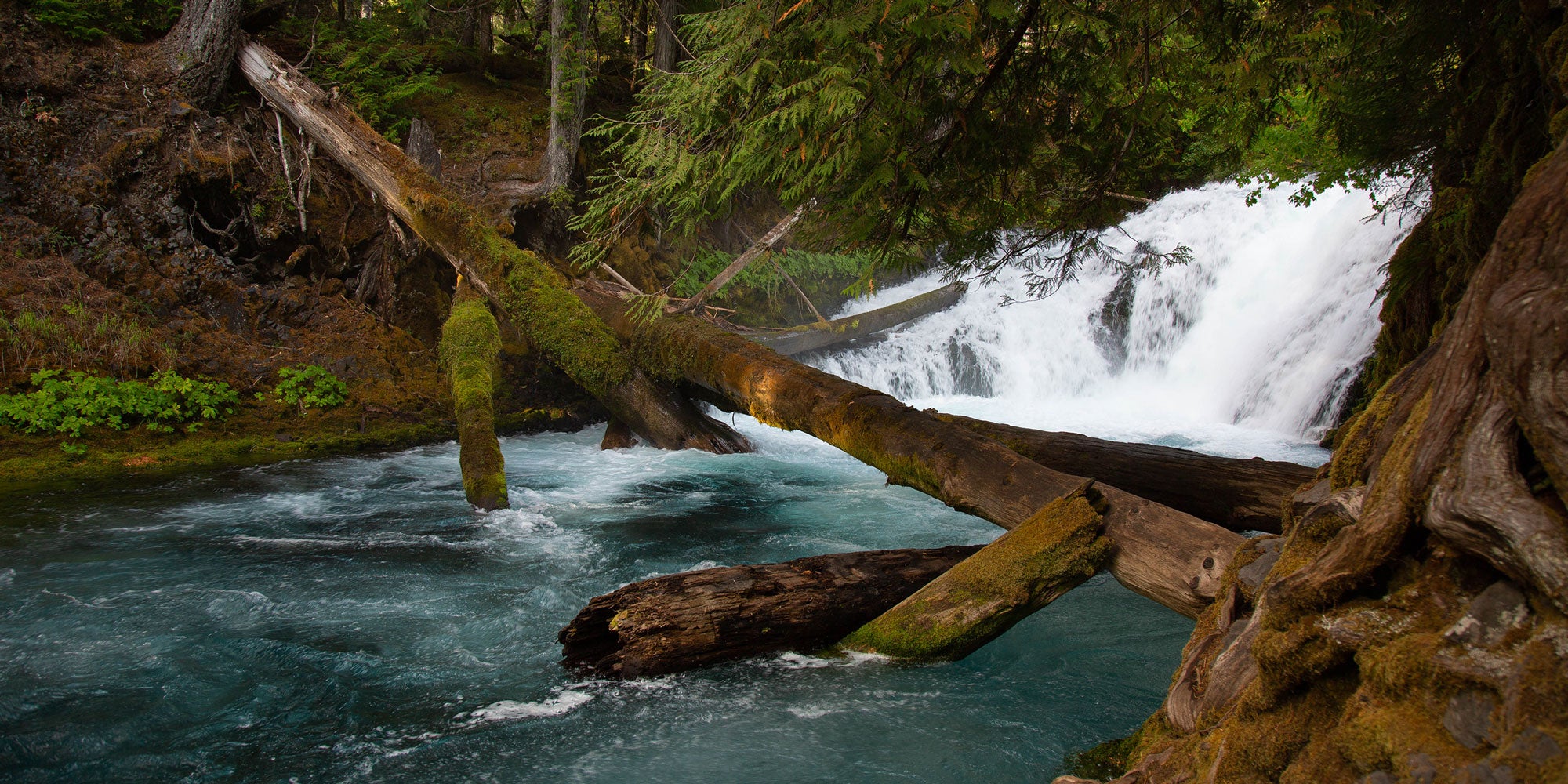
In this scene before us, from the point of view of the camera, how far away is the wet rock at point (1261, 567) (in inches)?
115

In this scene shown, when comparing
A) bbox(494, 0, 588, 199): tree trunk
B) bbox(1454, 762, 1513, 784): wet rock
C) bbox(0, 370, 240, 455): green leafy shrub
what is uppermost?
bbox(494, 0, 588, 199): tree trunk

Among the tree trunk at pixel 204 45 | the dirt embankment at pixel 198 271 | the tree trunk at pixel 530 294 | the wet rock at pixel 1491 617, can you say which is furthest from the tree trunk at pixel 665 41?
the wet rock at pixel 1491 617

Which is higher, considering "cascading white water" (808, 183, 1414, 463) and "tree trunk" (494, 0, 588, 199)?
"tree trunk" (494, 0, 588, 199)

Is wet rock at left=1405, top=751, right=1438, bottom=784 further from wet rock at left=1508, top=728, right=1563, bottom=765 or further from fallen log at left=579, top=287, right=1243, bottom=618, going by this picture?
fallen log at left=579, top=287, right=1243, bottom=618

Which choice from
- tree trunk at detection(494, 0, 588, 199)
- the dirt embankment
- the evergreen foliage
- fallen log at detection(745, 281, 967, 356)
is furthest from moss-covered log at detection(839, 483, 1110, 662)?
fallen log at detection(745, 281, 967, 356)

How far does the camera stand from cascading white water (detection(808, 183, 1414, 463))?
11562mm

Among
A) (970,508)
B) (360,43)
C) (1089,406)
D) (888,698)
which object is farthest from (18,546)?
(1089,406)

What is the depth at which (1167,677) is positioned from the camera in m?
4.68

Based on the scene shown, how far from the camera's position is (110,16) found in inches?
420

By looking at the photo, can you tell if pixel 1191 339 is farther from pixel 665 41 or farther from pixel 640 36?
pixel 640 36

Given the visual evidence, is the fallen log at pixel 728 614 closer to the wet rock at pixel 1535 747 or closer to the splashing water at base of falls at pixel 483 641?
the splashing water at base of falls at pixel 483 641

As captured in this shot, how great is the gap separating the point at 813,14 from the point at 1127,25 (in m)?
1.91

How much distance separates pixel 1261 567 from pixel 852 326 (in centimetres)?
1302

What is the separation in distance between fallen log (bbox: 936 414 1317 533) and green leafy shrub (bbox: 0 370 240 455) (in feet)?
26.0
